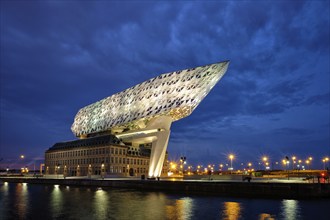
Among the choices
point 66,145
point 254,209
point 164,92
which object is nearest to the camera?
point 254,209

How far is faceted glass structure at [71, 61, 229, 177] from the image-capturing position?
249ft

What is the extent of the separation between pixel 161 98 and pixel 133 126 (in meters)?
19.1

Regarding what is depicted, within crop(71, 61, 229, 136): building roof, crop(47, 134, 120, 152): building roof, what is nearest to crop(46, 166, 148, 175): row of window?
crop(47, 134, 120, 152): building roof

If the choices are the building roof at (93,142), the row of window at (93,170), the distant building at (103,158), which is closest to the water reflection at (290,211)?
the distant building at (103,158)

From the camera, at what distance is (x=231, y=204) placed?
113ft

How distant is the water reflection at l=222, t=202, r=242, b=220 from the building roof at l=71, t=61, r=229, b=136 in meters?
43.6

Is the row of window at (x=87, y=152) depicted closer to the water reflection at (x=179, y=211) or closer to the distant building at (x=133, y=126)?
the distant building at (x=133, y=126)

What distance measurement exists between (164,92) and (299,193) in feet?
158

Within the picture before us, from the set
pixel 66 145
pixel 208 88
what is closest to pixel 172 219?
pixel 208 88

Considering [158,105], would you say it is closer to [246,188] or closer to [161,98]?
[161,98]

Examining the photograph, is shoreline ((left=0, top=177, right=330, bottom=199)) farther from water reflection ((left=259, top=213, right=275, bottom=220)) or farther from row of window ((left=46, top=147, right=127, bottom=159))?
row of window ((left=46, top=147, right=127, bottom=159))

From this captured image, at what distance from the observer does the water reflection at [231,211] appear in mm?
26683

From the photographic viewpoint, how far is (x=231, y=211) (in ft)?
96.4

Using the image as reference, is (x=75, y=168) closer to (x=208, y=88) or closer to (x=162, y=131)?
(x=162, y=131)
